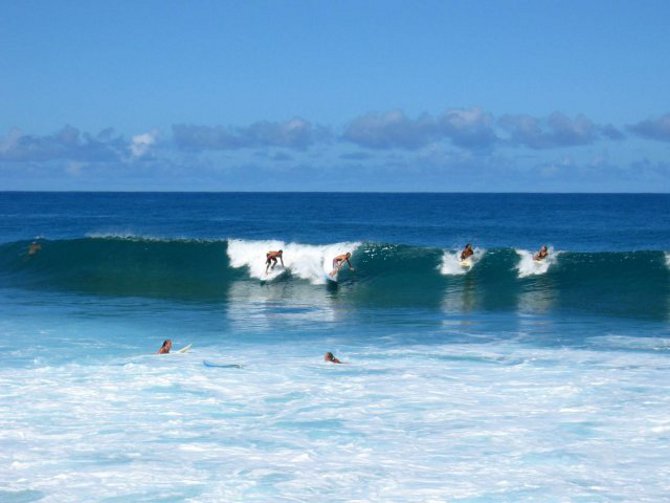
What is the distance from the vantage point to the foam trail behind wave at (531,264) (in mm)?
31797

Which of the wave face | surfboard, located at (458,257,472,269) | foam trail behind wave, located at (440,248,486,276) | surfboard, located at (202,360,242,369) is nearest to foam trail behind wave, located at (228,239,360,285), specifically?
the wave face

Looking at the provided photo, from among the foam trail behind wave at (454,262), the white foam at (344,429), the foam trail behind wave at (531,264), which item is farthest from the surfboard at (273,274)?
the white foam at (344,429)

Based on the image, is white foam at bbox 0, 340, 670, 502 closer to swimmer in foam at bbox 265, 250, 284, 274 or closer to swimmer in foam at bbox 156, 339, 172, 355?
swimmer in foam at bbox 156, 339, 172, 355

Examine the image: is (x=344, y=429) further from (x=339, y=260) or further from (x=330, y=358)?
(x=339, y=260)

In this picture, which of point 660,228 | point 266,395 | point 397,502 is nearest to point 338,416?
point 266,395

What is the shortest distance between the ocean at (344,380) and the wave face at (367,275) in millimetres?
131

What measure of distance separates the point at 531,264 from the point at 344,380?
18064mm

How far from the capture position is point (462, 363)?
683 inches

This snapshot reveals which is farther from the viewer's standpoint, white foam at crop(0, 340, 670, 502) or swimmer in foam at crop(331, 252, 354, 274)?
swimmer in foam at crop(331, 252, 354, 274)

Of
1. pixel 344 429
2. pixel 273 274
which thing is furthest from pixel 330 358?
pixel 273 274

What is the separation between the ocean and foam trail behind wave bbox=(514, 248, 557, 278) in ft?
0.24

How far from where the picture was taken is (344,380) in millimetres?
15789

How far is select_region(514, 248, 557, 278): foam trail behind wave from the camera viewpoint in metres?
31.8

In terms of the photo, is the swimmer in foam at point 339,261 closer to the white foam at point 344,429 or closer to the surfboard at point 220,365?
the white foam at point 344,429
